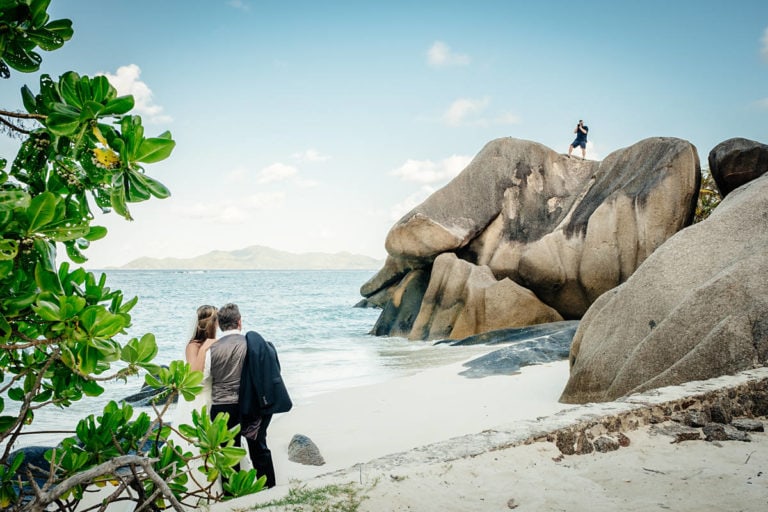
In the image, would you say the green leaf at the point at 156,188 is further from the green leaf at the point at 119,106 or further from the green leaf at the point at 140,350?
the green leaf at the point at 140,350

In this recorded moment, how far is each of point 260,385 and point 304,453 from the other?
166cm

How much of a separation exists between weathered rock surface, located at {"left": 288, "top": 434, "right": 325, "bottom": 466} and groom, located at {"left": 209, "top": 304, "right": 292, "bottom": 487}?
1.09m

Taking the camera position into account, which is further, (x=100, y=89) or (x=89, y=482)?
(x=89, y=482)

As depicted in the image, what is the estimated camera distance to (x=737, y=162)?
10.2 m

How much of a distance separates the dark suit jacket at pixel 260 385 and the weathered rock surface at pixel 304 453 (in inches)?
54.5

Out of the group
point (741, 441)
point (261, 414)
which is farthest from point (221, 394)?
point (741, 441)

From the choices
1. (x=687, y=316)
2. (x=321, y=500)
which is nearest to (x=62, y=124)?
(x=321, y=500)

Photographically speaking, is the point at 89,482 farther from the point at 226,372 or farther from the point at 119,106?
the point at 226,372

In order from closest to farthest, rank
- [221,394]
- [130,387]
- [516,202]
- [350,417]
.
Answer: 1. [221,394]
2. [350,417]
3. [130,387]
4. [516,202]

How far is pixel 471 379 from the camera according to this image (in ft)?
28.5

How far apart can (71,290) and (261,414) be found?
130 inches

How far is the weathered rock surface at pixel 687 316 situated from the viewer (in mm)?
5035

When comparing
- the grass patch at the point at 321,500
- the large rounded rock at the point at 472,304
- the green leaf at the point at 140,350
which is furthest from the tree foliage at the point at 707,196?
the green leaf at the point at 140,350

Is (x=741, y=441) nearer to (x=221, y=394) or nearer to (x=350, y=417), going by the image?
(x=221, y=394)
